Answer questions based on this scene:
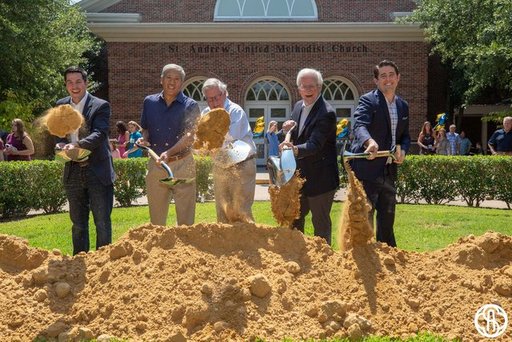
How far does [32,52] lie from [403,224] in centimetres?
1396

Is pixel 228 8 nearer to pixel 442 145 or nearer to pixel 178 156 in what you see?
pixel 442 145

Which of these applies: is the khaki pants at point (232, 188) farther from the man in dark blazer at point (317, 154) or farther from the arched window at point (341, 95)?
the arched window at point (341, 95)

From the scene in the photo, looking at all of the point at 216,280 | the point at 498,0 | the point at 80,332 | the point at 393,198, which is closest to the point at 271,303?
the point at 216,280

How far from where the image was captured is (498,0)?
18.2 metres

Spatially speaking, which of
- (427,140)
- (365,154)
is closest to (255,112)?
(427,140)

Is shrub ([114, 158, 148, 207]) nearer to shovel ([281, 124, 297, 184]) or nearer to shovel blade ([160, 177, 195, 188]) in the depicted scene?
shovel blade ([160, 177, 195, 188])

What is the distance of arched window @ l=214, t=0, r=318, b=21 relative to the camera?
23.8 m

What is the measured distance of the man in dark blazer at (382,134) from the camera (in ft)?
17.9

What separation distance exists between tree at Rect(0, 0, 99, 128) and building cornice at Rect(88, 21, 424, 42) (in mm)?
1355

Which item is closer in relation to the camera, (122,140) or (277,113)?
(122,140)

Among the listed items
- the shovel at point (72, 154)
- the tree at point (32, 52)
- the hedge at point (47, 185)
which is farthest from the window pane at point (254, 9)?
the shovel at point (72, 154)

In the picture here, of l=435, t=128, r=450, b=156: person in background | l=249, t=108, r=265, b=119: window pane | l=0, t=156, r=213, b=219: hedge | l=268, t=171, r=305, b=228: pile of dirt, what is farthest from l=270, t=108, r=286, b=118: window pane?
l=268, t=171, r=305, b=228: pile of dirt

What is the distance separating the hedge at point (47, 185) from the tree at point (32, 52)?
621 centimetres

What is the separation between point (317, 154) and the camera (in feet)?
17.9
